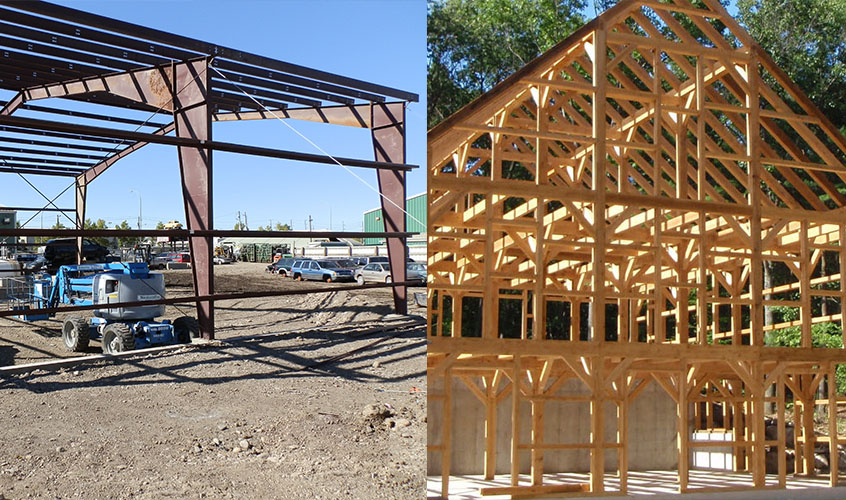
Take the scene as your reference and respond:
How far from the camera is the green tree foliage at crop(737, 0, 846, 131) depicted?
28.3 m

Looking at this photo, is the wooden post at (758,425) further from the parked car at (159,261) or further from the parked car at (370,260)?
the parked car at (159,261)

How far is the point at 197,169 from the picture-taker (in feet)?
39.3

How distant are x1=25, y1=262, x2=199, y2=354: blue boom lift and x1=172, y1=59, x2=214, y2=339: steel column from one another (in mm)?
618

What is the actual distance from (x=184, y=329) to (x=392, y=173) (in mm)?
4282

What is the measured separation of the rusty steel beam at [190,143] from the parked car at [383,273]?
189 centimetres

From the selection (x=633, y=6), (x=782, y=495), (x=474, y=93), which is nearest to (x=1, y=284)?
(x=633, y=6)

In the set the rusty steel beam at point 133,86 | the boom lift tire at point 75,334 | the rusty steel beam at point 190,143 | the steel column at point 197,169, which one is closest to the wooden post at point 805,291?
the rusty steel beam at point 190,143

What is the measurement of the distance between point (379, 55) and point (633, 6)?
150 inches

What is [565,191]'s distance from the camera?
11.2 meters

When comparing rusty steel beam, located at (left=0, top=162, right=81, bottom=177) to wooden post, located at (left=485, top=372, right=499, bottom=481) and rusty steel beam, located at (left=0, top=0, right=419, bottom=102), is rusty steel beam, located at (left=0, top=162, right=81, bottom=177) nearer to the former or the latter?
rusty steel beam, located at (left=0, top=0, right=419, bottom=102)

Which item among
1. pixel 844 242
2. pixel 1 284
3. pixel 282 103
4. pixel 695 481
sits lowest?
pixel 695 481

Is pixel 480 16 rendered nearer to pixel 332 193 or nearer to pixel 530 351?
pixel 332 193

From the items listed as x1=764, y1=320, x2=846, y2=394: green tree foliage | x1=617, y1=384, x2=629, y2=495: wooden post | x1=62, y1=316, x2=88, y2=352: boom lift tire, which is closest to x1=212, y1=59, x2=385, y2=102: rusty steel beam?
x1=62, y1=316, x2=88, y2=352: boom lift tire

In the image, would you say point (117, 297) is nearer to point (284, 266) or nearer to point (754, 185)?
point (284, 266)
